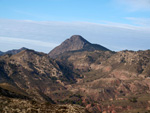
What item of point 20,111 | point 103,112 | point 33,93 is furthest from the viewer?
point 103,112

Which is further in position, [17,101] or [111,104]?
[111,104]

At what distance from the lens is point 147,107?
18888 centimetres

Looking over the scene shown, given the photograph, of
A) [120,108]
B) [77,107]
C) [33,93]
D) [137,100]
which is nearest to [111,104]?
[120,108]

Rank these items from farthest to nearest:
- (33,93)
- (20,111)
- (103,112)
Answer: (103,112) < (33,93) < (20,111)

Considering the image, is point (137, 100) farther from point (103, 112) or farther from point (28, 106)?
point (28, 106)

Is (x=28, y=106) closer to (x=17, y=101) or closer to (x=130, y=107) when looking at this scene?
(x=17, y=101)

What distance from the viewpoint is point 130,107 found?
191375 millimetres

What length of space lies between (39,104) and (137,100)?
184m

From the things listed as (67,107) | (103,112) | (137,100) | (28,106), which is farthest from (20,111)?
(137,100)

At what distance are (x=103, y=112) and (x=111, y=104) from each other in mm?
13091

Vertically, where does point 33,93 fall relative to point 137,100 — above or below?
above

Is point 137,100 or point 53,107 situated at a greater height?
point 53,107

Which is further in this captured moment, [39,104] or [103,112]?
[103,112]

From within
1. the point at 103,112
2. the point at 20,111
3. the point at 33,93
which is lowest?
the point at 103,112
